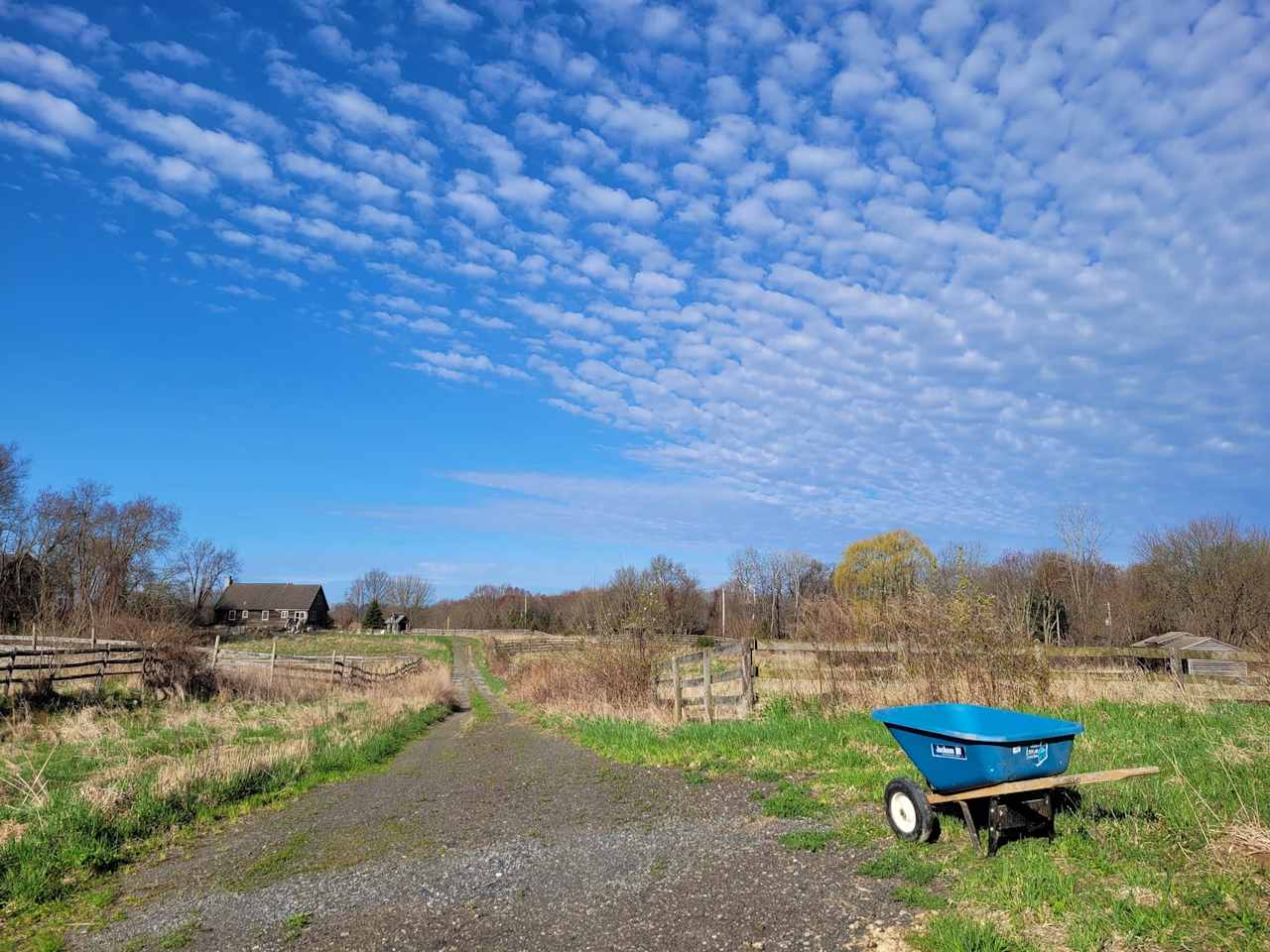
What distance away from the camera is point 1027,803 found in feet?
18.5

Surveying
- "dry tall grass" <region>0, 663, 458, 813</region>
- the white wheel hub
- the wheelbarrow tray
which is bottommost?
"dry tall grass" <region>0, 663, 458, 813</region>

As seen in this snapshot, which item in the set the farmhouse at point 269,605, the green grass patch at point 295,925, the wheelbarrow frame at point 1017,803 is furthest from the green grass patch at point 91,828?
the farmhouse at point 269,605

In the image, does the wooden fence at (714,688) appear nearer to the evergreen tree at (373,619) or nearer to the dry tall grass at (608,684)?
the dry tall grass at (608,684)

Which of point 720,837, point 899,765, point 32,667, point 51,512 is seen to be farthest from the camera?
point 51,512

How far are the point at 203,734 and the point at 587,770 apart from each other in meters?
8.51

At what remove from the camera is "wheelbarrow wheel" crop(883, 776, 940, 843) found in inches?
240

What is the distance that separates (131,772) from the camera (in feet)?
36.9

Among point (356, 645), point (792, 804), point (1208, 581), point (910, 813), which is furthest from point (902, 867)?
point (356, 645)

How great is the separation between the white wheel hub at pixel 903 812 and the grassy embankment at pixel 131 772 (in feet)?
21.3

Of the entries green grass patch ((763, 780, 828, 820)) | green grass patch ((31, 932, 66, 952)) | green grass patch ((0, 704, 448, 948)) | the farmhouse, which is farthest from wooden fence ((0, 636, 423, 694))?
the farmhouse

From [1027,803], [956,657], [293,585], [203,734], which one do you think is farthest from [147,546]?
[1027,803]

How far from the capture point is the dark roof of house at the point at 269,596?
94188 millimetres

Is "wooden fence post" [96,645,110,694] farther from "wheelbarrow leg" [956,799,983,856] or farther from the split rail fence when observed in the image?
"wheelbarrow leg" [956,799,983,856]

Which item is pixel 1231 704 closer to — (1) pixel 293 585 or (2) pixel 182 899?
(2) pixel 182 899
